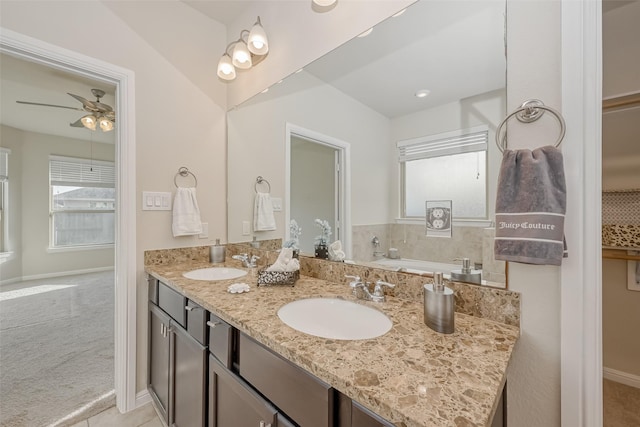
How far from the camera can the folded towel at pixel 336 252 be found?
4.40 ft

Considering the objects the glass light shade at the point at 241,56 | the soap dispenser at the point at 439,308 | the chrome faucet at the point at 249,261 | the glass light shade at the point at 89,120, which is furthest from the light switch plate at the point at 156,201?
the glass light shade at the point at 89,120

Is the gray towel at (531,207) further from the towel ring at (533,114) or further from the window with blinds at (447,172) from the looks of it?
the window with blinds at (447,172)

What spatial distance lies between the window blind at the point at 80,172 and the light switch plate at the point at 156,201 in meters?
4.64

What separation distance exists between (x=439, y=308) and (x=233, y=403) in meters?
0.76

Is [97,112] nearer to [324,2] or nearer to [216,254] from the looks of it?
[216,254]

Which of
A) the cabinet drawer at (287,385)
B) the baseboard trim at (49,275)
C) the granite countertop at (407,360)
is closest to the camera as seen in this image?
the granite countertop at (407,360)

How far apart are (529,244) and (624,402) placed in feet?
6.23

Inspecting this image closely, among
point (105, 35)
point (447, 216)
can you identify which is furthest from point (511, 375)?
point (105, 35)

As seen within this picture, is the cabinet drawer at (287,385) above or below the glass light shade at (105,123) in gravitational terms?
below

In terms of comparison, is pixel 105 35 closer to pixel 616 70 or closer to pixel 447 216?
pixel 447 216

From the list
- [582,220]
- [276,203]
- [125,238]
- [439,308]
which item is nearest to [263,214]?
[276,203]

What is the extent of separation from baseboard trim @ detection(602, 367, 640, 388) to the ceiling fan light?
10.3 feet

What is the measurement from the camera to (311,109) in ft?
5.00

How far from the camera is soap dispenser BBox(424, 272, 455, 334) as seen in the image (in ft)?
2.47
